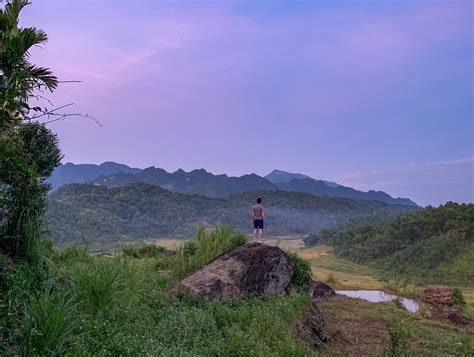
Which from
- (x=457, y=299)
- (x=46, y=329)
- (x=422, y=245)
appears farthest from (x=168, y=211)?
(x=46, y=329)

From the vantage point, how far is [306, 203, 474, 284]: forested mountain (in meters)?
41.8

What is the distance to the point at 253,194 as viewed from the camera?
100688 millimetres

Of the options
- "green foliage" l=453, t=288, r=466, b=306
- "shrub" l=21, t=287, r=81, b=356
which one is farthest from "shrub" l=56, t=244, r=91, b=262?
"green foliage" l=453, t=288, r=466, b=306

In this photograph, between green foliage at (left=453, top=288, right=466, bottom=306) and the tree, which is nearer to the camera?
the tree

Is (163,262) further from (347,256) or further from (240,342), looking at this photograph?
(347,256)

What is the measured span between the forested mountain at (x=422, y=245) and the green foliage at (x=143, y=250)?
1051 inches

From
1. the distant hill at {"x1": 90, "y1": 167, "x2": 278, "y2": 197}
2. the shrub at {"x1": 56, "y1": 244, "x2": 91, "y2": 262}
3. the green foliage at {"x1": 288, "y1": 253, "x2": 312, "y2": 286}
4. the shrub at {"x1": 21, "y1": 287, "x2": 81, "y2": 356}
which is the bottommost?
the green foliage at {"x1": 288, "y1": 253, "x2": 312, "y2": 286}

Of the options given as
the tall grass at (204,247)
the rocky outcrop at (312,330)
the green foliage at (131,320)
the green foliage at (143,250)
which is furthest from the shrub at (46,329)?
the green foliage at (143,250)

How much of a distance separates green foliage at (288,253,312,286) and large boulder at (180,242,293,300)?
2.03 feet

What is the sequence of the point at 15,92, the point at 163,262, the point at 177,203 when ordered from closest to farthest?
the point at 15,92 → the point at 163,262 → the point at 177,203

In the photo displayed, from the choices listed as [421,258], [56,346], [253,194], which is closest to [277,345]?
[56,346]

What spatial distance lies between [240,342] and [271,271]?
5385mm

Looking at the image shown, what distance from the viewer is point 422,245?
47.8 metres

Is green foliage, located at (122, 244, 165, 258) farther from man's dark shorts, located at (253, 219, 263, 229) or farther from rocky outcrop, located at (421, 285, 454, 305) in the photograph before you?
rocky outcrop, located at (421, 285, 454, 305)
